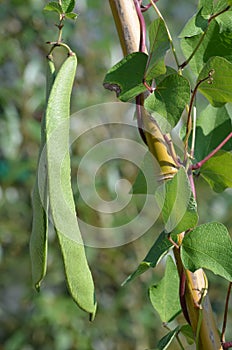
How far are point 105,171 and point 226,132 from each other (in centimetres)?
145

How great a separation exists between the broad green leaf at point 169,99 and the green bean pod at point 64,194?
0.07 m

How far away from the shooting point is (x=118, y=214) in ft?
6.57

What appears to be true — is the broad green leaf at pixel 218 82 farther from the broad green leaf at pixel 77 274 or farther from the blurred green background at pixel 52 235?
the blurred green background at pixel 52 235

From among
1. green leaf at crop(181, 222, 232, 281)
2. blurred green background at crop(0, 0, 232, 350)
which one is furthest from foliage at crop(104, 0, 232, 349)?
blurred green background at crop(0, 0, 232, 350)

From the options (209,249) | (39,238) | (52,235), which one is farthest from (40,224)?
(52,235)

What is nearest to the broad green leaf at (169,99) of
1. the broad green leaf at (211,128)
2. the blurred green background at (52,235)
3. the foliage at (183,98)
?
the foliage at (183,98)

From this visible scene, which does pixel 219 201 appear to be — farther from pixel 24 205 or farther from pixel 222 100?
pixel 222 100

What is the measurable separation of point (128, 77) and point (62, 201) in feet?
0.36

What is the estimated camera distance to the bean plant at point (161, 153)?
1.50 feet

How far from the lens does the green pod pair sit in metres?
0.45

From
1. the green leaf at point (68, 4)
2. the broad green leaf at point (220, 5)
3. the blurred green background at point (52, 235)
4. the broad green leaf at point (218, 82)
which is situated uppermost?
the green leaf at point (68, 4)

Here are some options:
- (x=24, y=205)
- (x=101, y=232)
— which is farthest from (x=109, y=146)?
(x=24, y=205)

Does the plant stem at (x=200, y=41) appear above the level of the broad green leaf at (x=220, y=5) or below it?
below

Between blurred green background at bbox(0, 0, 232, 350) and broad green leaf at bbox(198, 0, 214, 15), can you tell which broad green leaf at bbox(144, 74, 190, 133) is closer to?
broad green leaf at bbox(198, 0, 214, 15)
